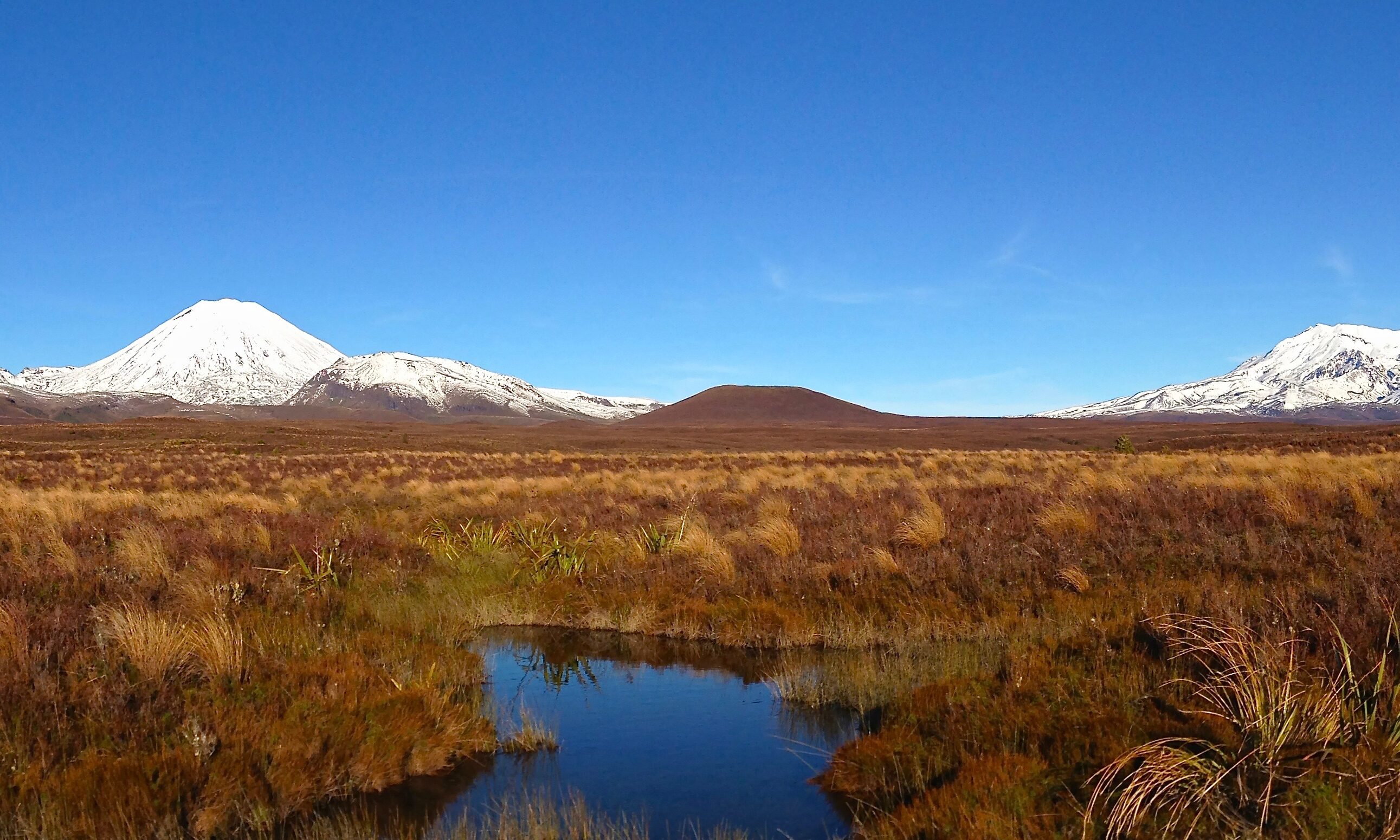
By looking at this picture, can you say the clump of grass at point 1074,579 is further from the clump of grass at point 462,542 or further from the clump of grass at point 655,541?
the clump of grass at point 462,542

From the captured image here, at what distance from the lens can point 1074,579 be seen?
9945 millimetres

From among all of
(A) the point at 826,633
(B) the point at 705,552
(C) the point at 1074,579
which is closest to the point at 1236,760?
(A) the point at 826,633

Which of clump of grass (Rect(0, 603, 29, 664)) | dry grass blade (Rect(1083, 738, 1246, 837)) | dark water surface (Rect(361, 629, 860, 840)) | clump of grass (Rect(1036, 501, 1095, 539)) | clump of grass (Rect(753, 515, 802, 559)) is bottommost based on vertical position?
dark water surface (Rect(361, 629, 860, 840))

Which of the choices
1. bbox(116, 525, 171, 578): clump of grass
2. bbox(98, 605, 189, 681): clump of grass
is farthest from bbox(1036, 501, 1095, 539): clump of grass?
bbox(116, 525, 171, 578): clump of grass

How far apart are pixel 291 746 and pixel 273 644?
258 cm

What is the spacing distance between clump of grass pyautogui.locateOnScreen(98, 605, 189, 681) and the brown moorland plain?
0.03 meters

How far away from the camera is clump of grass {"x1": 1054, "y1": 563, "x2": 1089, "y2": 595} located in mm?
9797

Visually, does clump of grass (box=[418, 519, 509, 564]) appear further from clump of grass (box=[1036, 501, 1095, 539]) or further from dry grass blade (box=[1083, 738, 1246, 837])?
dry grass blade (box=[1083, 738, 1246, 837])

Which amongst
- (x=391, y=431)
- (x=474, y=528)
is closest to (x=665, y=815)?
(x=474, y=528)

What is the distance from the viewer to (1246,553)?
10297 millimetres

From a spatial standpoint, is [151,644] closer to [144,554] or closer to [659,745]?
[659,745]

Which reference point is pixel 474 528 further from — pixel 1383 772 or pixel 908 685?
pixel 1383 772

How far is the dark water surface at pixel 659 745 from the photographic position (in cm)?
568

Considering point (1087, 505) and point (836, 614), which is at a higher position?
point (1087, 505)
